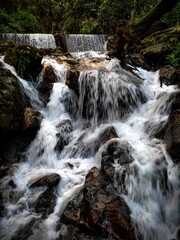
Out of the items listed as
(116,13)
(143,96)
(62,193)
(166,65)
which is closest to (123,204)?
(62,193)

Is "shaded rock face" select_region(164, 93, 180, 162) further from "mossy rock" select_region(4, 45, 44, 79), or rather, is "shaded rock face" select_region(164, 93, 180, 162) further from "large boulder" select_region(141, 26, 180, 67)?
"large boulder" select_region(141, 26, 180, 67)

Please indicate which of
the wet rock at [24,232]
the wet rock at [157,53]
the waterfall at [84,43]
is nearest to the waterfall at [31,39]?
the waterfall at [84,43]

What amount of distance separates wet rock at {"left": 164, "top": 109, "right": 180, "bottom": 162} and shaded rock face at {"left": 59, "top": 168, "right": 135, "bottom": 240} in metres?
1.33

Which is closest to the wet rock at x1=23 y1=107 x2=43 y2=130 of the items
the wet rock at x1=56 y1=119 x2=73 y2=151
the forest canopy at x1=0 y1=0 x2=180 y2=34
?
the wet rock at x1=56 y1=119 x2=73 y2=151

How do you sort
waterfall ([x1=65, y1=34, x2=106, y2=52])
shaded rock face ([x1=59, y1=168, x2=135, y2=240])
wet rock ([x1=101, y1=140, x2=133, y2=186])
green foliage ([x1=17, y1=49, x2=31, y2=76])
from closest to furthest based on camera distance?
shaded rock face ([x1=59, y1=168, x2=135, y2=240]) → wet rock ([x1=101, y1=140, x2=133, y2=186]) → green foliage ([x1=17, y1=49, x2=31, y2=76]) → waterfall ([x1=65, y1=34, x2=106, y2=52])

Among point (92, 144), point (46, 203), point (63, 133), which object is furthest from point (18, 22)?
point (46, 203)

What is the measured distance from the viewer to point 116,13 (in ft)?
54.3

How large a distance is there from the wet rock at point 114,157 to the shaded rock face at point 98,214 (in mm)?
290

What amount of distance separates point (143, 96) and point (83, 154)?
2.96 meters

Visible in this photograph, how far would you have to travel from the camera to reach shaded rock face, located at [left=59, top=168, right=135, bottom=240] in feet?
13.2

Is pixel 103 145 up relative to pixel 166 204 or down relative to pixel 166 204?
up

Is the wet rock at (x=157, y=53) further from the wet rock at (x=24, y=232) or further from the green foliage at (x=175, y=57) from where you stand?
the wet rock at (x=24, y=232)

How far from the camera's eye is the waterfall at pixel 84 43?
13672 millimetres

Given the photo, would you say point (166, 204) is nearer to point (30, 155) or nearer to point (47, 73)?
point (30, 155)
